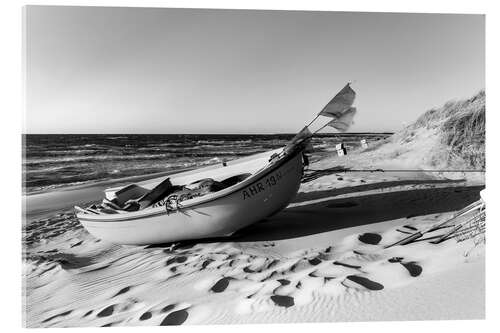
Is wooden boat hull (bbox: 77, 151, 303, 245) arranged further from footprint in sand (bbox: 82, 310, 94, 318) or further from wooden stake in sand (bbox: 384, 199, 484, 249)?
wooden stake in sand (bbox: 384, 199, 484, 249)

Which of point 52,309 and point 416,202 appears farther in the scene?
point 416,202

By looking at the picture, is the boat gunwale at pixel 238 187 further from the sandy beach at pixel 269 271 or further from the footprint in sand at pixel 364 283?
the footprint in sand at pixel 364 283

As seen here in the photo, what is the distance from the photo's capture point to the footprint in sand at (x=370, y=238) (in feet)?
10.2

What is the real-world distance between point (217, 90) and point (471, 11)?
2.18 meters

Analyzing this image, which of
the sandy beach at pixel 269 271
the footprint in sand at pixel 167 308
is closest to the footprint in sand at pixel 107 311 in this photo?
the sandy beach at pixel 269 271

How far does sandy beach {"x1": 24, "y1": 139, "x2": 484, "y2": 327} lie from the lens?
105 inches

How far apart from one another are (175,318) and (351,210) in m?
1.80

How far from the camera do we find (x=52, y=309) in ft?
9.14

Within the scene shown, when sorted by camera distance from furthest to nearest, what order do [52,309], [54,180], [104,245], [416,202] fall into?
1. [416,202]
2. [104,245]
3. [54,180]
4. [52,309]

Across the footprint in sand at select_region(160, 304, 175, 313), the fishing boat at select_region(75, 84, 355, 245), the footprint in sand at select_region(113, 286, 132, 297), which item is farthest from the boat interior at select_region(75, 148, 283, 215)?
the footprint in sand at select_region(160, 304, 175, 313)

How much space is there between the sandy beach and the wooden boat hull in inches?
5.3

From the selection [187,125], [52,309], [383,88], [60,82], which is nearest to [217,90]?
[187,125]

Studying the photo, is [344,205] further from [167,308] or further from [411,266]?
[167,308]
